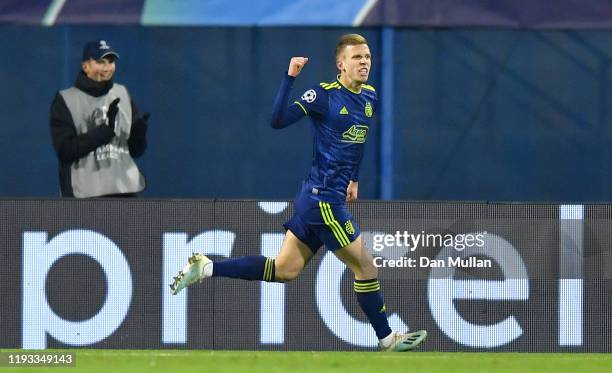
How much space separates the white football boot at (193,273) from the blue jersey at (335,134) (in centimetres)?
76

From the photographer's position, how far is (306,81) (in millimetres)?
13062

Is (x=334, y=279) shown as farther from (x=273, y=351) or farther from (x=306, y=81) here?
(x=306, y=81)

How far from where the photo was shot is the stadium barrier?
10.2 m

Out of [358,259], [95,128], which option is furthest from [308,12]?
[358,259]

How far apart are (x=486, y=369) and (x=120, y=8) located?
5121 mm

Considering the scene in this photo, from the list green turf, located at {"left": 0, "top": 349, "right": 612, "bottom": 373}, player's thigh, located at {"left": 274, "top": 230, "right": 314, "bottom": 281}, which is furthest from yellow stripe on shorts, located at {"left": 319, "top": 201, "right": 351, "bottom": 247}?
green turf, located at {"left": 0, "top": 349, "right": 612, "bottom": 373}

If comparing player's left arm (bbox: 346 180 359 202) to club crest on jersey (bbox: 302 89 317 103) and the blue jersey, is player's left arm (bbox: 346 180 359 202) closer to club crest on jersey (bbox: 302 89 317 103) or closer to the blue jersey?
the blue jersey

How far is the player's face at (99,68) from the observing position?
11016 mm

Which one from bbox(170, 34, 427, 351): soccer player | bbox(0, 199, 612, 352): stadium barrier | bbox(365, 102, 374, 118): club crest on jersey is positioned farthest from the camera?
bbox(0, 199, 612, 352): stadium barrier

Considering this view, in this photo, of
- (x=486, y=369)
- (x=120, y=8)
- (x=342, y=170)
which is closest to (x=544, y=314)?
(x=486, y=369)

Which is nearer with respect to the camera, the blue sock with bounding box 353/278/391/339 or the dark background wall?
the blue sock with bounding box 353/278/391/339

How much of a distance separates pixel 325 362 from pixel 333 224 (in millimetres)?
834

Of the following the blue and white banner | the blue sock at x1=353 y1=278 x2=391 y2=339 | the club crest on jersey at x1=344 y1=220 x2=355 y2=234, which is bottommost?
the blue sock at x1=353 y1=278 x2=391 y2=339

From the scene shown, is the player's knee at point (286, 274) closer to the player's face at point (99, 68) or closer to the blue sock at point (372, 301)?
the blue sock at point (372, 301)
